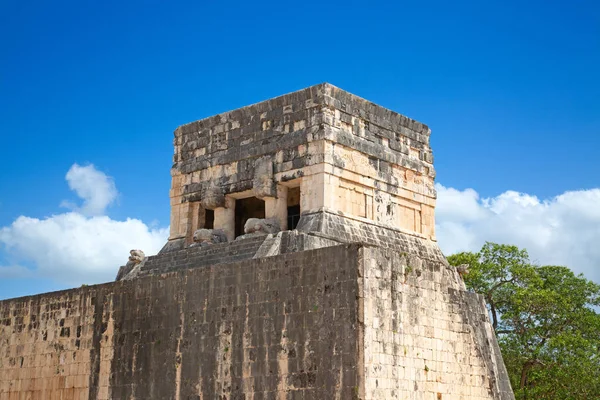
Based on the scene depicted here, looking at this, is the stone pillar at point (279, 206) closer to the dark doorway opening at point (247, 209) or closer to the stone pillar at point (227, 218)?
the stone pillar at point (227, 218)

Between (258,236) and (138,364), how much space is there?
10.9 ft

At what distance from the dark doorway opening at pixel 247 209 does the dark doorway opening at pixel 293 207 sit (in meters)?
1.03

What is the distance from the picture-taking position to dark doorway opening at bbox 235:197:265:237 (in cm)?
2119

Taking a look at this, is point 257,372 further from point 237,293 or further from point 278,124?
point 278,124

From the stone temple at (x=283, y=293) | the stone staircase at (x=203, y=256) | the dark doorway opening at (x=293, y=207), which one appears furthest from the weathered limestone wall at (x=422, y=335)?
the dark doorway opening at (x=293, y=207)

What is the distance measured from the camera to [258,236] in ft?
58.7

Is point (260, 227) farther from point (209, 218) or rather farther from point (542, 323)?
point (542, 323)

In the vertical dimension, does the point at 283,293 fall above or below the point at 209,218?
below

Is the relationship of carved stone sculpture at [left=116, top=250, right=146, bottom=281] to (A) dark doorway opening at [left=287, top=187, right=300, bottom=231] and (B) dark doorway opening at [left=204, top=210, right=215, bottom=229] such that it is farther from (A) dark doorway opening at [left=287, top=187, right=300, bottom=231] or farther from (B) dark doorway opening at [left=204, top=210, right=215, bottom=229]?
(A) dark doorway opening at [left=287, top=187, right=300, bottom=231]

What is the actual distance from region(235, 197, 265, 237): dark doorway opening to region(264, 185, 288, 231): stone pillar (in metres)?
2.05

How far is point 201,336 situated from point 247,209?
5808mm

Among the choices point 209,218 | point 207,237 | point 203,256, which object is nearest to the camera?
point 203,256

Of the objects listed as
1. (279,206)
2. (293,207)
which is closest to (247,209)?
(293,207)

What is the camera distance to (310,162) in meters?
18.7
